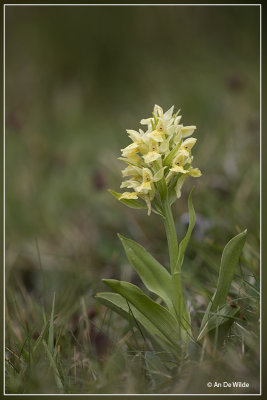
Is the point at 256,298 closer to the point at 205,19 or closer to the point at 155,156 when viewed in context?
the point at 155,156

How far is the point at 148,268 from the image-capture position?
1.41 m

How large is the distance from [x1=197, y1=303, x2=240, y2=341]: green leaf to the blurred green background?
37 cm

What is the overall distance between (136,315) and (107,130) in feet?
8.60

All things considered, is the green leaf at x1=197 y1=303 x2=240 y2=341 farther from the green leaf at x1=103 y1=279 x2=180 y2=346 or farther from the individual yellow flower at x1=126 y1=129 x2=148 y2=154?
the individual yellow flower at x1=126 y1=129 x2=148 y2=154

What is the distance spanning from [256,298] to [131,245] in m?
0.43

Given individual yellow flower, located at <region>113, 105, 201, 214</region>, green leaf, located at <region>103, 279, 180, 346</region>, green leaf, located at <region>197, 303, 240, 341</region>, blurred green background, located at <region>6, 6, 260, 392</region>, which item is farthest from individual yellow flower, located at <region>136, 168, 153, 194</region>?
blurred green background, located at <region>6, 6, 260, 392</region>

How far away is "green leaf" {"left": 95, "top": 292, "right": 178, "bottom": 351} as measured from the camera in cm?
140

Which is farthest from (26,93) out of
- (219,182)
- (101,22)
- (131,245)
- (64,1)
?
(131,245)

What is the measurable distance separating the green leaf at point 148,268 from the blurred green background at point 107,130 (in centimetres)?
43

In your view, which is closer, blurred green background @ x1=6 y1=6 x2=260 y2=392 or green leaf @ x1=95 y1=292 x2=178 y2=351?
green leaf @ x1=95 y1=292 x2=178 y2=351

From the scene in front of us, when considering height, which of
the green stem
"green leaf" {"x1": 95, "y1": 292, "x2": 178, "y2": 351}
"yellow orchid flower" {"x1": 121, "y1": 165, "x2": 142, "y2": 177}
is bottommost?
"green leaf" {"x1": 95, "y1": 292, "x2": 178, "y2": 351}

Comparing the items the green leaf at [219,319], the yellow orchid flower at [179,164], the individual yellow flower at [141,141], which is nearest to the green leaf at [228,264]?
the green leaf at [219,319]

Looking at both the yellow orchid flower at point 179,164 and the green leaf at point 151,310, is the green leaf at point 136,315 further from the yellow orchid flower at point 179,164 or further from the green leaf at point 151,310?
the yellow orchid flower at point 179,164

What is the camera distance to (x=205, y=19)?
2.81 meters
